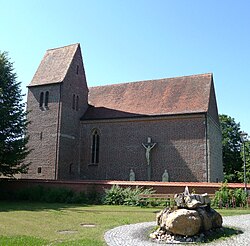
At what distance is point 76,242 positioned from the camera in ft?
31.6

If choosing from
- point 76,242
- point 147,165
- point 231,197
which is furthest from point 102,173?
point 76,242

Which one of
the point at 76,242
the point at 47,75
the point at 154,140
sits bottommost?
the point at 76,242

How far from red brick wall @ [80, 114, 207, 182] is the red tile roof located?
861 mm

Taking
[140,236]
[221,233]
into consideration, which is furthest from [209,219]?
[140,236]

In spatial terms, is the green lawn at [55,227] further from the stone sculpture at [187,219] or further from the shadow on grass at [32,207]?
the stone sculpture at [187,219]

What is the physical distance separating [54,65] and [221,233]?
27623 millimetres

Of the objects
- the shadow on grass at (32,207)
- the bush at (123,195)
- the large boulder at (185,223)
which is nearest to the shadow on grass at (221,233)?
the large boulder at (185,223)

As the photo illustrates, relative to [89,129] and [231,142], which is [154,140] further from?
[231,142]

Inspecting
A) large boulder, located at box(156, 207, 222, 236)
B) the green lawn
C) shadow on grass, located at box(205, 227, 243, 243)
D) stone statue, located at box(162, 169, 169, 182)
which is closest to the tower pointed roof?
stone statue, located at box(162, 169, 169, 182)

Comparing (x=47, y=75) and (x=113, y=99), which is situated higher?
(x=47, y=75)

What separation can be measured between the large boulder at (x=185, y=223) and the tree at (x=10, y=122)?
16973mm

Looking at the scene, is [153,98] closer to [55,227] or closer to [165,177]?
[165,177]

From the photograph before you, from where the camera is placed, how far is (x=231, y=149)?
165 ft

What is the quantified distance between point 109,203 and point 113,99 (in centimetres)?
1472
